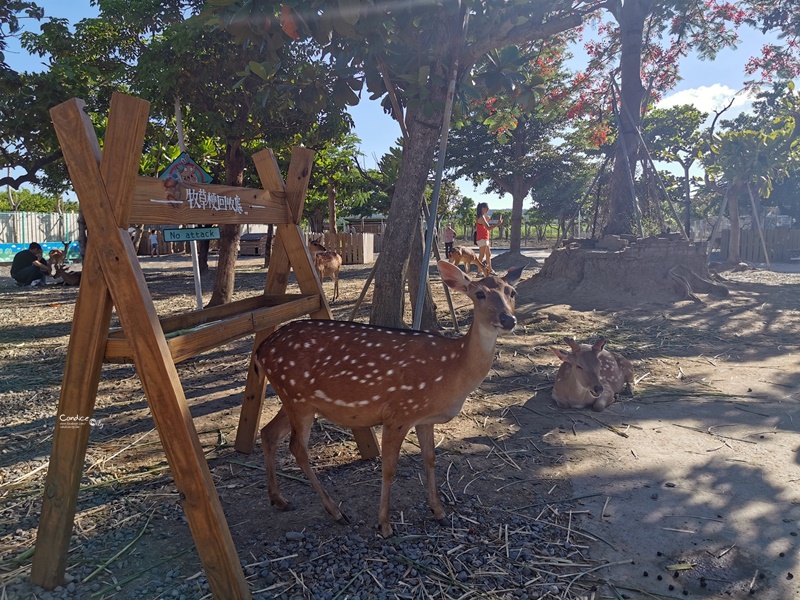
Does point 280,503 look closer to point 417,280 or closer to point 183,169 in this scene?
point 417,280

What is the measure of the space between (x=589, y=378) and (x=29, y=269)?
16.2m

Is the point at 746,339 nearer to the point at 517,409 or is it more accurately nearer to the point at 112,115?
the point at 517,409

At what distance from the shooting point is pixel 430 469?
11.3 feet

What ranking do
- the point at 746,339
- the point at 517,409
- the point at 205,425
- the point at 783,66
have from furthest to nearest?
the point at 783,66, the point at 746,339, the point at 517,409, the point at 205,425

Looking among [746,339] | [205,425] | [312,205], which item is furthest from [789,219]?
[205,425]

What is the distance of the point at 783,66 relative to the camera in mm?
18531

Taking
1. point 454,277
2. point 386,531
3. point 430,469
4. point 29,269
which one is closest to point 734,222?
point 454,277

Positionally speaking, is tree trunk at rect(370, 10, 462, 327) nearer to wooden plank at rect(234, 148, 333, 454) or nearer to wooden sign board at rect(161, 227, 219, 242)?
wooden plank at rect(234, 148, 333, 454)

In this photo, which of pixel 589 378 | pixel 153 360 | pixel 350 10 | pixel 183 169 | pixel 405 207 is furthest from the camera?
pixel 183 169

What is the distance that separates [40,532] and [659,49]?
75.2 feet

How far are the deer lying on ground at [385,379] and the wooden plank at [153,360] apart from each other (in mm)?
861

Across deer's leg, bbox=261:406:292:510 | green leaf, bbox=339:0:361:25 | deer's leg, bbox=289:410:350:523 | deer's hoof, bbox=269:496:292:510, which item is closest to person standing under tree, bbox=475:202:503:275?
green leaf, bbox=339:0:361:25

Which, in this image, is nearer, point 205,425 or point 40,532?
point 40,532

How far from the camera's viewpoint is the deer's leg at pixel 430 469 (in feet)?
11.0
